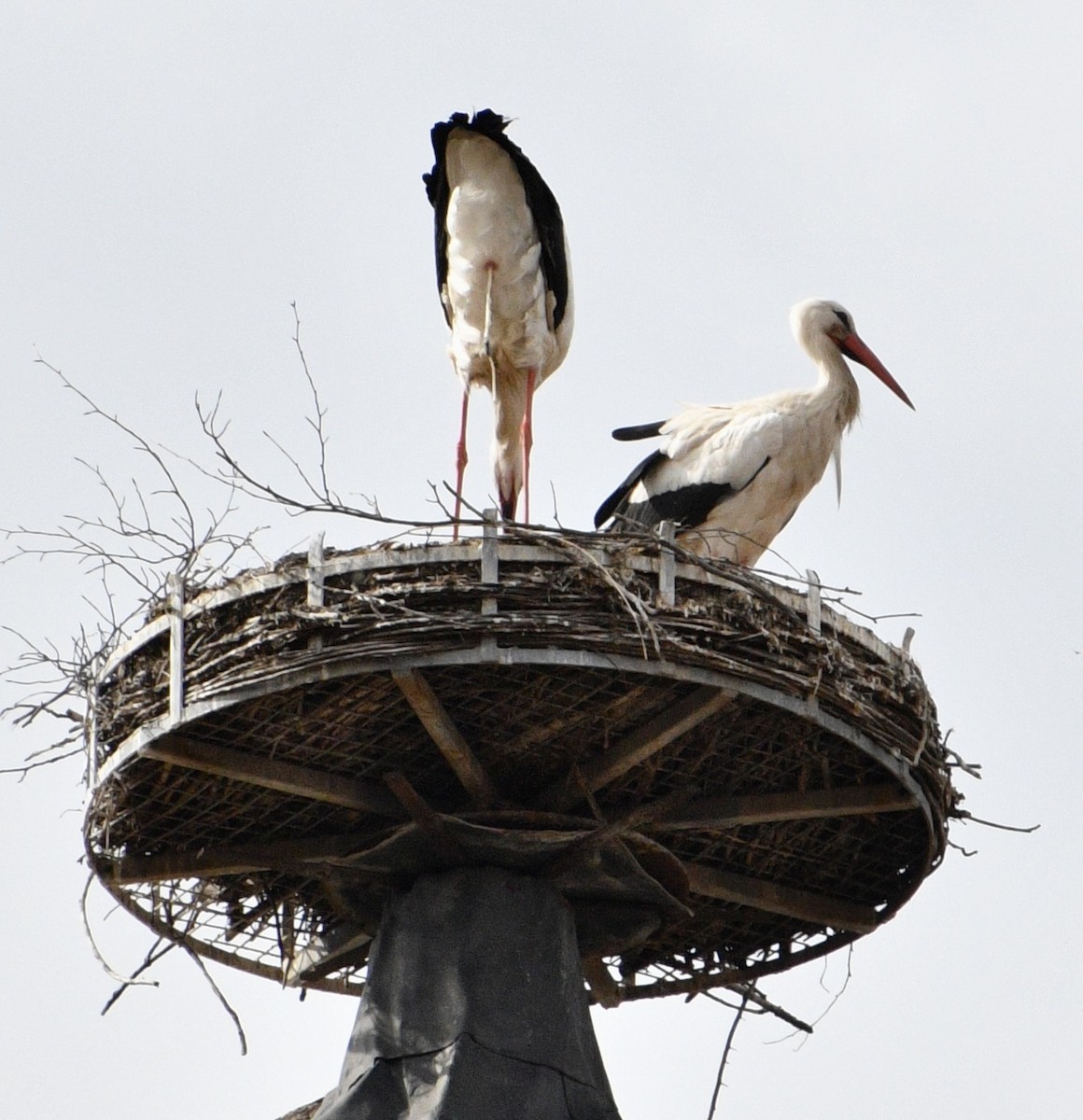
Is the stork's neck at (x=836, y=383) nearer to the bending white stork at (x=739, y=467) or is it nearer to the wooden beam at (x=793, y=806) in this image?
the bending white stork at (x=739, y=467)

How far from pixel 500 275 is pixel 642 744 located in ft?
11.3

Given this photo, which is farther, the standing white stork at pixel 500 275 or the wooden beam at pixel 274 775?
the standing white stork at pixel 500 275

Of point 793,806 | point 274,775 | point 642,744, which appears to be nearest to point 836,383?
point 793,806

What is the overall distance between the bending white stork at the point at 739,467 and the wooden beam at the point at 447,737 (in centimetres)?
229

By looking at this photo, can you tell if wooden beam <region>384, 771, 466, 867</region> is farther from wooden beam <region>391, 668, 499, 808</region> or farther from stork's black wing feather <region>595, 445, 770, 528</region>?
stork's black wing feather <region>595, 445, 770, 528</region>

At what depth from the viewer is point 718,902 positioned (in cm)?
874

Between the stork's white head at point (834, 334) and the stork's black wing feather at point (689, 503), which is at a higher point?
the stork's white head at point (834, 334)

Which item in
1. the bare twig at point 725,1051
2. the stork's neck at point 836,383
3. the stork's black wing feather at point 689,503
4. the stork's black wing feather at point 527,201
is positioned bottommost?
the bare twig at point 725,1051

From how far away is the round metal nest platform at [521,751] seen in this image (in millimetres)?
7328

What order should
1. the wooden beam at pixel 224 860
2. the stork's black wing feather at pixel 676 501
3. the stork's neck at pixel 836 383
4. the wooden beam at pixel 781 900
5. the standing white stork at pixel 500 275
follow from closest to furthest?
the wooden beam at pixel 224 860 < the wooden beam at pixel 781 900 < the stork's black wing feather at pixel 676 501 < the standing white stork at pixel 500 275 < the stork's neck at pixel 836 383

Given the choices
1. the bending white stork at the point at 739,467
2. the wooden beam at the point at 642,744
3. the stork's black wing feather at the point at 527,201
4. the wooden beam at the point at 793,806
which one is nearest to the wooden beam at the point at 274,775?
the wooden beam at the point at 642,744

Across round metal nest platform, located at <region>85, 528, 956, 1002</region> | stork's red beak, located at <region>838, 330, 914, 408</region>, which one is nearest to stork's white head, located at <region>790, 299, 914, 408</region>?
stork's red beak, located at <region>838, 330, 914, 408</region>

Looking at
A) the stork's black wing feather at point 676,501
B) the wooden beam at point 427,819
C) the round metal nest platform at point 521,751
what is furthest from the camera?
the stork's black wing feather at point 676,501

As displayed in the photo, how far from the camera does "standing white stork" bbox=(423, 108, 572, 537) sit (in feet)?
34.4
